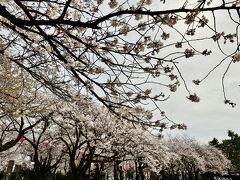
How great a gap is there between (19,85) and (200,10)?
9.14 metres

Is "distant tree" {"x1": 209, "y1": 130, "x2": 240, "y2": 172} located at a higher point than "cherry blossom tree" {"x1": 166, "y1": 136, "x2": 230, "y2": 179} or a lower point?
higher

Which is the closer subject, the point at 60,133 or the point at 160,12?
the point at 160,12

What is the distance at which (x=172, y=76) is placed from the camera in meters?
5.04

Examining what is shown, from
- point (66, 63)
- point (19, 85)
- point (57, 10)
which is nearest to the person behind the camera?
point (66, 63)

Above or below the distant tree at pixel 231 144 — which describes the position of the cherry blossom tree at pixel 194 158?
below

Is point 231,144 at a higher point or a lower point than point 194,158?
higher

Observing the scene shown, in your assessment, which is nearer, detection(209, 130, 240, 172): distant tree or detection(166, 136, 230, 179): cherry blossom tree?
detection(166, 136, 230, 179): cherry blossom tree

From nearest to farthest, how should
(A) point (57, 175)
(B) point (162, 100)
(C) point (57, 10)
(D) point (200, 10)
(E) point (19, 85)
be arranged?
(D) point (200, 10), (B) point (162, 100), (C) point (57, 10), (E) point (19, 85), (A) point (57, 175)

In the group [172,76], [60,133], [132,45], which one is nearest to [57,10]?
[132,45]

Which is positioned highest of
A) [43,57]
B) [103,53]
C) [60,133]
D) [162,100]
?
[60,133]

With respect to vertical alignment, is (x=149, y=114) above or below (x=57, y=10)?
below

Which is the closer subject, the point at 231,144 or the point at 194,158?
the point at 194,158

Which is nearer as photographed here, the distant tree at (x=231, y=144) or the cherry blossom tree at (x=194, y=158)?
the cherry blossom tree at (x=194, y=158)

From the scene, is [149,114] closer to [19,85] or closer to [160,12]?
[160,12]
